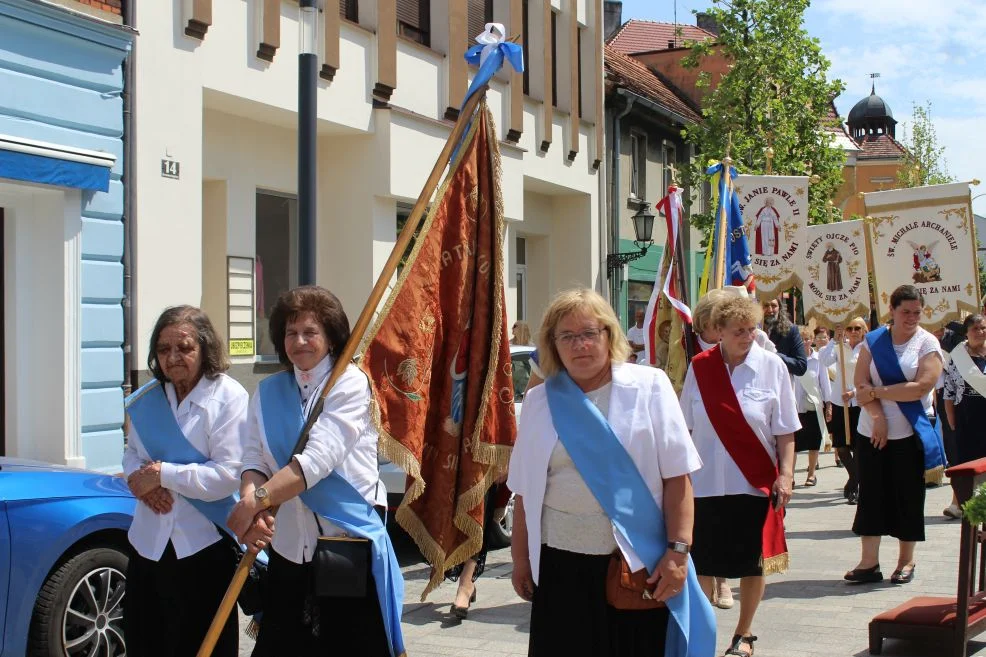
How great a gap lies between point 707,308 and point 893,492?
8.53 ft

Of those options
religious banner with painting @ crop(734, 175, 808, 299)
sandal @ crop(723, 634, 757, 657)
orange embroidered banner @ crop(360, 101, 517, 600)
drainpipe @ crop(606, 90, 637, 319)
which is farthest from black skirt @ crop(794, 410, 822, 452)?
drainpipe @ crop(606, 90, 637, 319)

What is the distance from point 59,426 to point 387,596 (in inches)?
270

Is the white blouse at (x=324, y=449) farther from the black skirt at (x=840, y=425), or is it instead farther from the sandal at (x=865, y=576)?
the black skirt at (x=840, y=425)

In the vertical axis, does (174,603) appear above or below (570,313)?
below

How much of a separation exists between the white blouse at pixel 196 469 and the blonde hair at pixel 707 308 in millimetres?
2632

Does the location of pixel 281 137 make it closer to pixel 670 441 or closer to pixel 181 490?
pixel 181 490

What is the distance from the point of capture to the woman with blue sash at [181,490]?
172 inches

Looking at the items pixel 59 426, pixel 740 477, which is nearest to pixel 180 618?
pixel 740 477

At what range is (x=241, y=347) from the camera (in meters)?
13.3

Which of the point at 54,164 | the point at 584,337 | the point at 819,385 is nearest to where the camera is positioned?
the point at 584,337

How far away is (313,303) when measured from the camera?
4277mm

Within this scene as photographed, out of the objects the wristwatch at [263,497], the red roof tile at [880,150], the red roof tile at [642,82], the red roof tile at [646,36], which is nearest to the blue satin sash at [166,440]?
the wristwatch at [263,497]

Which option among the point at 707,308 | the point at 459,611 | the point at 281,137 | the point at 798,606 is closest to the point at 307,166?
the point at 707,308

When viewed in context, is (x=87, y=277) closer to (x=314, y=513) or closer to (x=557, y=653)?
(x=314, y=513)
